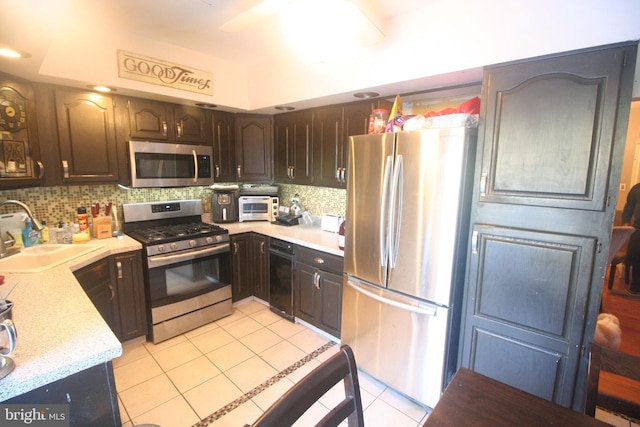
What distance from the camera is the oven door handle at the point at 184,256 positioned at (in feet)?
8.22

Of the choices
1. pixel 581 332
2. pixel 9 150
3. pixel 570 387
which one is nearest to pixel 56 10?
pixel 9 150

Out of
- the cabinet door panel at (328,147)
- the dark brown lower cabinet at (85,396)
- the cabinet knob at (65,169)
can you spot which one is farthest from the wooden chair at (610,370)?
Answer: the cabinet knob at (65,169)

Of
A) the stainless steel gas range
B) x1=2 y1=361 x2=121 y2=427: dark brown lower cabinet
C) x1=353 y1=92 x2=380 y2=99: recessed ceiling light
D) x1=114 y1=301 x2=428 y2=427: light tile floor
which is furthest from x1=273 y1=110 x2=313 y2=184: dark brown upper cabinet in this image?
x1=2 y1=361 x2=121 y2=427: dark brown lower cabinet

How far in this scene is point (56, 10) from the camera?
1.18m

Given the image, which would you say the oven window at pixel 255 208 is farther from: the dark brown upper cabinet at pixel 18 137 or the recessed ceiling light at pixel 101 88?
the dark brown upper cabinet at pixel 18 137

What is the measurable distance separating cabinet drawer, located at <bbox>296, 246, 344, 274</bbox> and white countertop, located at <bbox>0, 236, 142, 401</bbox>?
162cm

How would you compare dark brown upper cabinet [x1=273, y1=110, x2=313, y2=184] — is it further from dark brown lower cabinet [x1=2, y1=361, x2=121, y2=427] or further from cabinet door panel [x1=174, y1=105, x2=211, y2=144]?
dark brown lower cabinet [x1=2, y1=361, x2=121, y2=427]

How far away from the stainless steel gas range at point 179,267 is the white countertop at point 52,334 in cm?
86

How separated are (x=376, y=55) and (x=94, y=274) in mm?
2563

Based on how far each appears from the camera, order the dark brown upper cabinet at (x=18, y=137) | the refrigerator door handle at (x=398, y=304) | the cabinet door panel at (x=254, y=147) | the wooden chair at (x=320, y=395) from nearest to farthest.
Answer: the wooden chair at (x=320, y=395) < the refrigerator door handle at (x=398, y=304) < the dark brown upper cabinet at (x=18, y=137) < the cabinet door panel at (x=254, y=147)

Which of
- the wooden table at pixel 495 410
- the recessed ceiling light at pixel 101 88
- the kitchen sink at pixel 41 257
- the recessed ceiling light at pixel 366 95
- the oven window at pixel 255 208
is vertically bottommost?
the wooden table at pixel 495 410

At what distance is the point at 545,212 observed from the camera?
158 centimetres

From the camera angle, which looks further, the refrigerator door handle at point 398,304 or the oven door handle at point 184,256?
the oven door handle at point 184,256

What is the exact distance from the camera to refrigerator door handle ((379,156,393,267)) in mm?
1952
